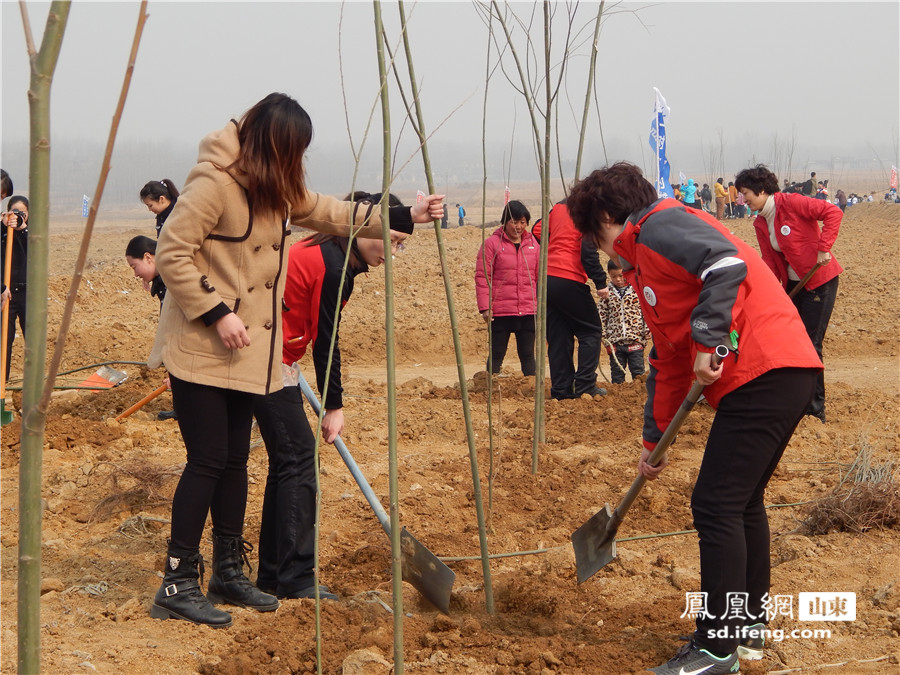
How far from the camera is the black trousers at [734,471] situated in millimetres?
2275

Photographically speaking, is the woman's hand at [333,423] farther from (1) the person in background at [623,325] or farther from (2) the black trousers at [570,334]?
(1) the person in background at [623,325]

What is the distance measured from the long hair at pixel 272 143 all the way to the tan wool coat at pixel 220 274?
0.14 ft

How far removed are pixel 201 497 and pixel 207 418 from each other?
0.25m

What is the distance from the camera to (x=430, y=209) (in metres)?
2.44

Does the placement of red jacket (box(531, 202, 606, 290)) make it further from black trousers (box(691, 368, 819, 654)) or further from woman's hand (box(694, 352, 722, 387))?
woman's hand (box(694, 352, 722, 387))

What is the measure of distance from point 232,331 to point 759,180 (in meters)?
4.28

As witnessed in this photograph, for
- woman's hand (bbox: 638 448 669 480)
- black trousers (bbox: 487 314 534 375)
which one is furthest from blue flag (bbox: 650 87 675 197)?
woman's hand (bbox: 638 448 669 480)

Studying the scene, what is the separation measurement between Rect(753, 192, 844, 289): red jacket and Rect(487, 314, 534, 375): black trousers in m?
2.07

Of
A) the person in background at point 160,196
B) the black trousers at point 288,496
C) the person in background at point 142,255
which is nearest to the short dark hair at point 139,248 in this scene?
the person in background at point 142,255

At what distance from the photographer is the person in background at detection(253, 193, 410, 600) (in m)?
2.99


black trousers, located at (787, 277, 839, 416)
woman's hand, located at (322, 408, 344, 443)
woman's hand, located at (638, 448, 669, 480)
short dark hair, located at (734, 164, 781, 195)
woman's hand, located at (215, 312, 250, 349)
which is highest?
short dark hair, located at (734, 164, 781, 195)

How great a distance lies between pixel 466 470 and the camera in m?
4.94

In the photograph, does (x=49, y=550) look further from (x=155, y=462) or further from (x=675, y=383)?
(x=675, y=383)

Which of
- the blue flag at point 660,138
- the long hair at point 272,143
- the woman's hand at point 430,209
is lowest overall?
the woman's hand at point 430,209
